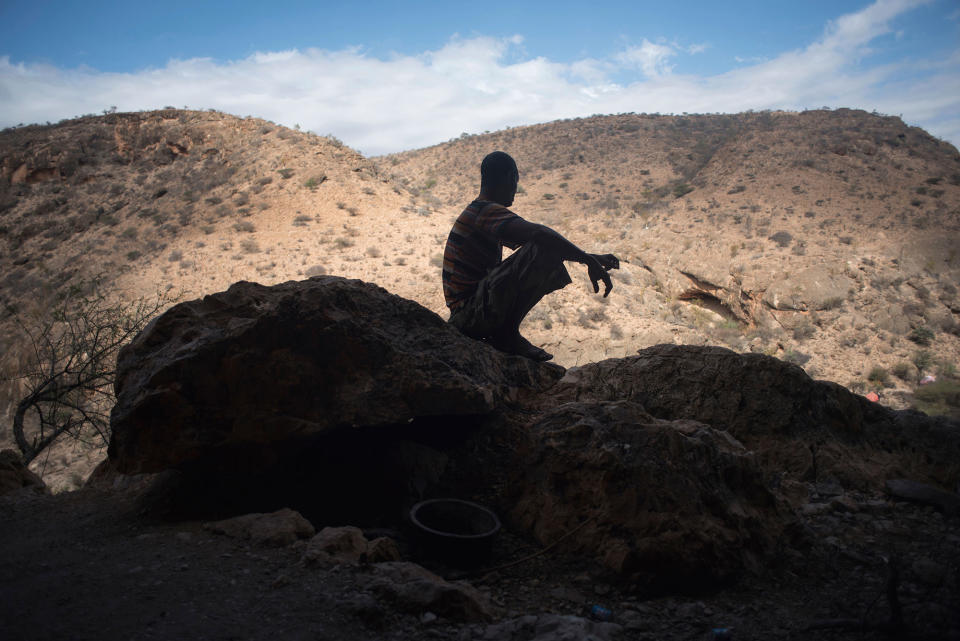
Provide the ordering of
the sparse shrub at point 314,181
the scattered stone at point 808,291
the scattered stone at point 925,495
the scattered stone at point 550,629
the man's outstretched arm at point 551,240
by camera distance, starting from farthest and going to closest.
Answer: the sparse shrub at point 314,181 < the scattered stone at point 808,291 < the man's outstretched arm at point 551,240 < the scattered stone at point 925,495 < the scattered stone at point 550,629

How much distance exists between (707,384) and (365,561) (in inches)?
116

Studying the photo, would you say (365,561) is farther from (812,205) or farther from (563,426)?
(812,205)

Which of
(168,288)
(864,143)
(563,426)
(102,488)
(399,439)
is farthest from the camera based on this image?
(864,143)

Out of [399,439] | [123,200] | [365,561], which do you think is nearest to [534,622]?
[365,561]

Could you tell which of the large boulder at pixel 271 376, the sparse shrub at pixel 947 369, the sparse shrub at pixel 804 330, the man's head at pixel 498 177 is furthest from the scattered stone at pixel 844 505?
the sparse shrub at pixel 804 330

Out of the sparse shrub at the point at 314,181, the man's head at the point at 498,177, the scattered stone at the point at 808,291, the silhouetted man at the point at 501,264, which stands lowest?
the scattered stone at the point at 808,291

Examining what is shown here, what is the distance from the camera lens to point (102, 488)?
Result: 444cm

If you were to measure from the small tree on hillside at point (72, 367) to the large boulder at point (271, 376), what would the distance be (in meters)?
3.76

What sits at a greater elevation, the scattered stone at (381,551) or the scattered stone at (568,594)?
the scattered stone at (381,551)

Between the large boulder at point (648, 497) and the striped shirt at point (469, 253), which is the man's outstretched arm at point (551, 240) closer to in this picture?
the striped shirt at point (469, 253)

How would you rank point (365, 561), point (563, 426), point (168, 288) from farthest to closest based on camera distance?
point (168, 288)
point (563, 426)
point (365, 561)

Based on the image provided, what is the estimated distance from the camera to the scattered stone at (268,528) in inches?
113

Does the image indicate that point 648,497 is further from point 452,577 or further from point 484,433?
point 484,433

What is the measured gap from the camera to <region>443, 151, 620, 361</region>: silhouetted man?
3.99m
